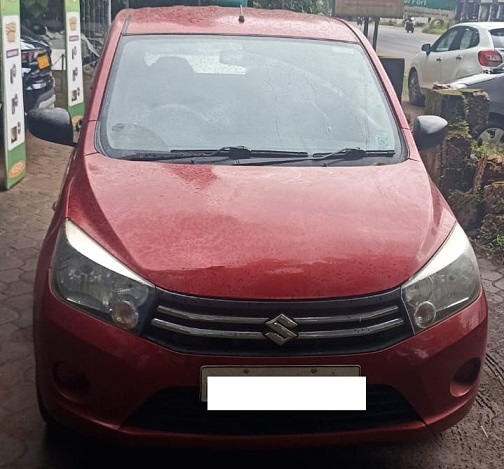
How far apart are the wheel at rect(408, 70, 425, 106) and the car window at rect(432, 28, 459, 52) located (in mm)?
674

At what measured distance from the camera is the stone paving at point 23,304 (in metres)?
3.10

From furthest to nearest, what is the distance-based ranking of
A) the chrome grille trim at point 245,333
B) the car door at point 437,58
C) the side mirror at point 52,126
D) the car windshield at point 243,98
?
the car door at point 437,58
the side mirror at point 52,126
the car windshield at point 243,98
the chrome grille trim at point 245,333

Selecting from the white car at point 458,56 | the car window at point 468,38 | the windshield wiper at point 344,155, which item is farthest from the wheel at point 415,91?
the windshield wiper at point 344,155

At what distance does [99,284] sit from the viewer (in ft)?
8.34

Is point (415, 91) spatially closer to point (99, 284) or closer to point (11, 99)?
point (11, 99)

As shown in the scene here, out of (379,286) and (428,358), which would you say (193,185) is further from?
(428,358)

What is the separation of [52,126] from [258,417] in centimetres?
200

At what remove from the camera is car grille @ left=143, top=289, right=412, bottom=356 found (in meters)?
2.44

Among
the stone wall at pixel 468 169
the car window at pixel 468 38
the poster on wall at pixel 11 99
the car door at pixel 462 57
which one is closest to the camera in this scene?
the stone wall at pixel 468 169

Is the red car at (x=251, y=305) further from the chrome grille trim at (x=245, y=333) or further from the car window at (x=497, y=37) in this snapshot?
the car window at (x=497, y=37)

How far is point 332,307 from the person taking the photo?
2.48 m

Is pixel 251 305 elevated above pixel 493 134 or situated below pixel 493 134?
above

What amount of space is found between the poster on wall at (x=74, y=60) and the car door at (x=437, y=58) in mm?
6728

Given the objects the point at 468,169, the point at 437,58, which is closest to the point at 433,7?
the point at 437,58
